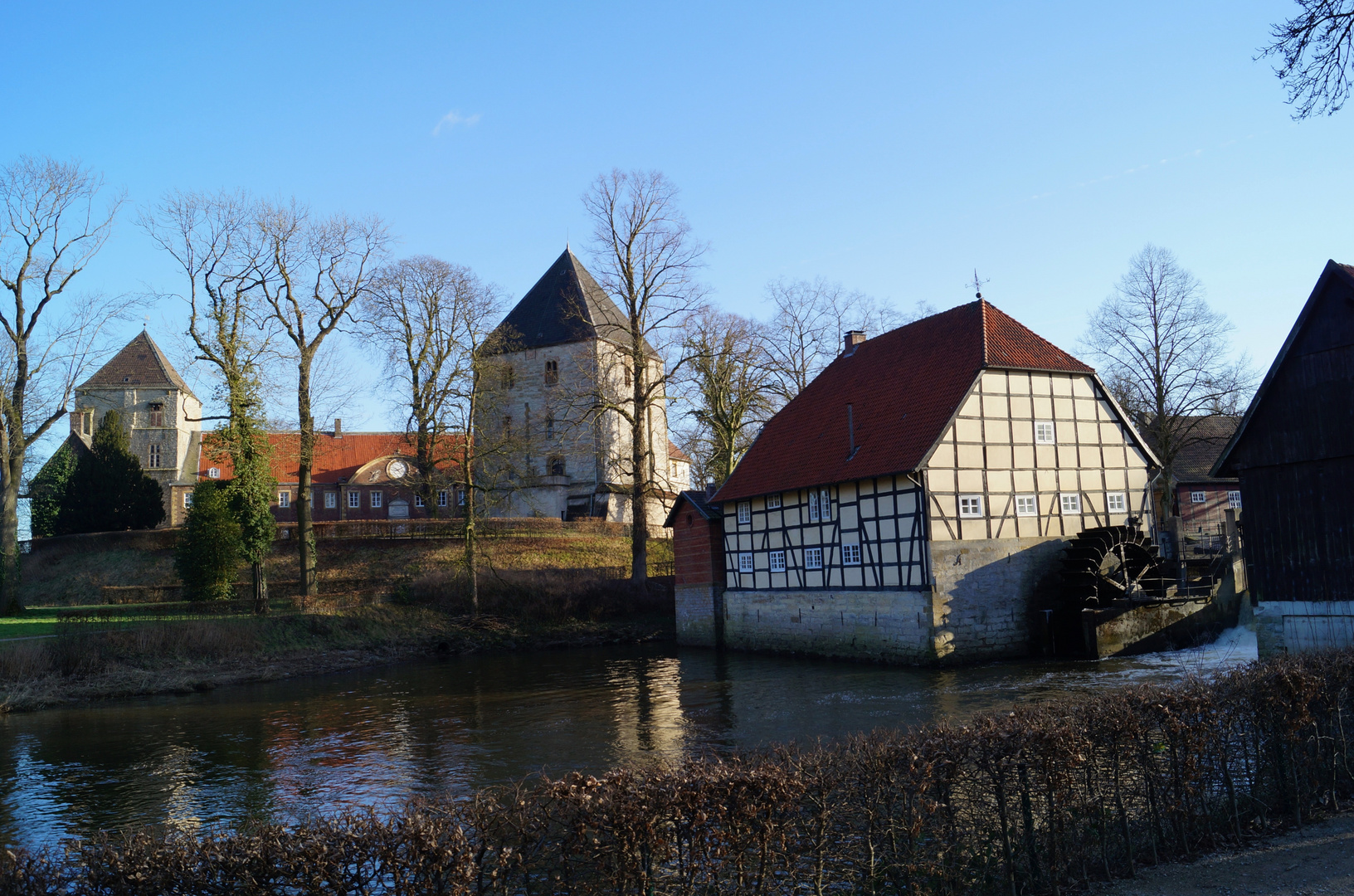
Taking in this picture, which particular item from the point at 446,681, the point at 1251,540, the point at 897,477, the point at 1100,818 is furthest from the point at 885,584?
the point at 1100,818

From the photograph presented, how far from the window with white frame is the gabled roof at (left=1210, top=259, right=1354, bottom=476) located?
5.70 m

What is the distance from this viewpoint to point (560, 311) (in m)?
47.3

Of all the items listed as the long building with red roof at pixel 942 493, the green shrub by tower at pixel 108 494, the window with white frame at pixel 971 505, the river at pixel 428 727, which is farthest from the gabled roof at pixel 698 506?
the green shrub by tower at pixel 108 494

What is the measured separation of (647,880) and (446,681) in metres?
19.5

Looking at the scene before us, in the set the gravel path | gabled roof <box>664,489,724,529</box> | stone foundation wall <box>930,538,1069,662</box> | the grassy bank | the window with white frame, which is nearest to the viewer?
the gravel path

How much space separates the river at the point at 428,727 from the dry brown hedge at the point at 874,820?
12.1 ft

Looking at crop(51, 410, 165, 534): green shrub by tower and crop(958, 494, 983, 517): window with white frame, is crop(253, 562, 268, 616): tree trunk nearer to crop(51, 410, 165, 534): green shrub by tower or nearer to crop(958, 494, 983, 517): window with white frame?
crop(51, 410, 165, 534): green shrub by tower

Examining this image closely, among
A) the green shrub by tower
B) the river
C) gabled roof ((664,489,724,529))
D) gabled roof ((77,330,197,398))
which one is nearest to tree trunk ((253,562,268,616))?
the river

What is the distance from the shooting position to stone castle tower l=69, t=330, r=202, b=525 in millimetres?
53938

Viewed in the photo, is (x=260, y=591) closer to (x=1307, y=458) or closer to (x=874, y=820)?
(x=1307, y=458)

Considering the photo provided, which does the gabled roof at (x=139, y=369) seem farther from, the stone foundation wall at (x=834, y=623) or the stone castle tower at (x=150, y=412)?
the stone foundation wall at (x=834, y=623)

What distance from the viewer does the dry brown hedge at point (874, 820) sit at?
16.7 feet

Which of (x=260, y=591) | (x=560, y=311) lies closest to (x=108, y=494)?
(x=260, y=591)

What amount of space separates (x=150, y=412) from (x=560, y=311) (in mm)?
25751
